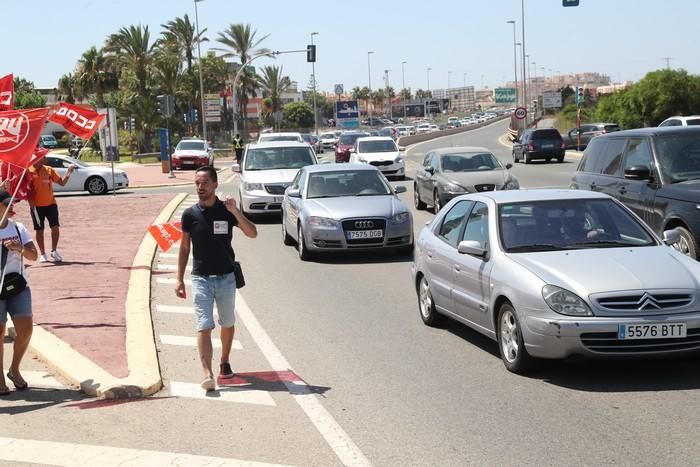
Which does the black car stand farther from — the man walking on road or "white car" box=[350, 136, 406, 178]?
the man walking on road

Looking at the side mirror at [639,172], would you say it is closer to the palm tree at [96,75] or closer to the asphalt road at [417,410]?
the asphalt road at [417,410]

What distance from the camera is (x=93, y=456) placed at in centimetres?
622

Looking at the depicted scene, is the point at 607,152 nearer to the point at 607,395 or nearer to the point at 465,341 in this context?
the point at 465,341

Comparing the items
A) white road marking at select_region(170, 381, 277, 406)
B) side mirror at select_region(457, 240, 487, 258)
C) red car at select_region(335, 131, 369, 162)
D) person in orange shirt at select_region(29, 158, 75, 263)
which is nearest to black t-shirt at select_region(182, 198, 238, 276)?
white road marking at select_region(170, 381, 277, 406)

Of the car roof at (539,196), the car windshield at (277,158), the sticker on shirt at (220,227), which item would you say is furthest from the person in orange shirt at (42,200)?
the car windshield at (277,158)

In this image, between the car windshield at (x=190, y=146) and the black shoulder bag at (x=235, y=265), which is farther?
the car windshield at (x=190, y=146)

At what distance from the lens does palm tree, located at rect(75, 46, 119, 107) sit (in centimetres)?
8762

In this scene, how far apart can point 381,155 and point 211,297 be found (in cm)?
2863

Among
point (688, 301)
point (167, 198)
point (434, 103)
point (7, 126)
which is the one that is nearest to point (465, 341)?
point (688, 301)

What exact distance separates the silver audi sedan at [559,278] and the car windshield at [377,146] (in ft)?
88.7

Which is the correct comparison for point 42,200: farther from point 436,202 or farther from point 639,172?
point 436,202

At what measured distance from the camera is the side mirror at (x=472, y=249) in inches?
341

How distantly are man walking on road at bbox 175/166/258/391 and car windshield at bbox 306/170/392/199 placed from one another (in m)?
8.73

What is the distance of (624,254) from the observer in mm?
8172
